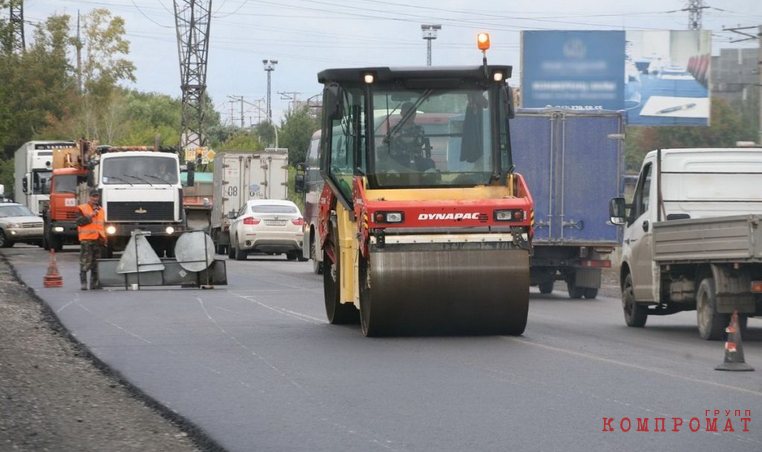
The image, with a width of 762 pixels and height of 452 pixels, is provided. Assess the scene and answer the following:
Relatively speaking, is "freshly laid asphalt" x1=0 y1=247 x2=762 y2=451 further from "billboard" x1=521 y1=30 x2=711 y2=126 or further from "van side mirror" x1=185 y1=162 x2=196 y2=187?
"billboard" x1=521 y1=30 x2=711 y2=126

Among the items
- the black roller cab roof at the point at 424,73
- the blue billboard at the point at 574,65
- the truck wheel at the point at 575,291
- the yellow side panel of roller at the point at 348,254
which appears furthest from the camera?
the blue billboard at the point at 574,65

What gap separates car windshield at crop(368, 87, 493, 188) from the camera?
15.1m

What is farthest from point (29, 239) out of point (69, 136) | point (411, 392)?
point (69, 136)

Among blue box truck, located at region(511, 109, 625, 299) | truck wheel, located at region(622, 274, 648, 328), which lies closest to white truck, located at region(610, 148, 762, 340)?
truck wheel, located at region(622, 274, 648, 328)

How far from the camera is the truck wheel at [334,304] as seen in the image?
1652 cm

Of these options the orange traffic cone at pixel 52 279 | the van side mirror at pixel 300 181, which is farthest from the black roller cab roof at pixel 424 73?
the van side mirror at pixel 300 181

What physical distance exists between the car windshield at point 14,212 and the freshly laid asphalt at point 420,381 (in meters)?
28.7

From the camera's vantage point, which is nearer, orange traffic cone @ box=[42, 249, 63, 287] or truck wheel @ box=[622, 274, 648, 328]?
truck wheel @ box=[622, 274, 648, 328]

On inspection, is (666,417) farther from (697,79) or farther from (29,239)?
(697,79)

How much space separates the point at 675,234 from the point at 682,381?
5.32 meters

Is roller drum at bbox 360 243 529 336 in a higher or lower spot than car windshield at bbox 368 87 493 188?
lower

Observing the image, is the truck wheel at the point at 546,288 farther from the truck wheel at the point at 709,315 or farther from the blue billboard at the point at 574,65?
the blue billboard at the point at 574,65

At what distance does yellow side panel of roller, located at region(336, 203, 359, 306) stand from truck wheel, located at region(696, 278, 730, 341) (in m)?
4.10

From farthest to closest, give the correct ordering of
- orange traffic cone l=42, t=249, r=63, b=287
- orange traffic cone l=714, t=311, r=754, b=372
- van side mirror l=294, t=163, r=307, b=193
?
van side mirror l=294, t=163, r=307, b=193
orange traffic cone l=42, t=249, r=63, b=287
orange traffic cone l=714, t=311, r=754, b=372
